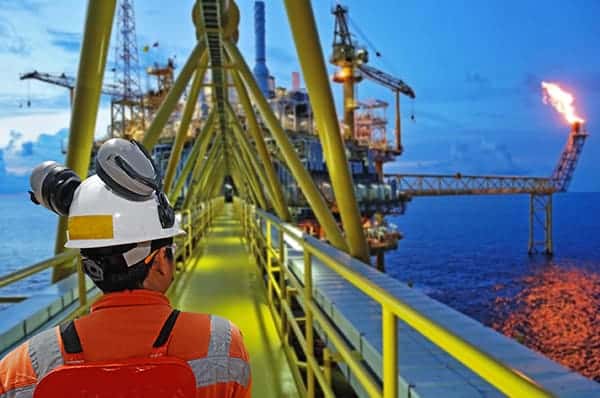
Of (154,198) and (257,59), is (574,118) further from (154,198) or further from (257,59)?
(154,198)

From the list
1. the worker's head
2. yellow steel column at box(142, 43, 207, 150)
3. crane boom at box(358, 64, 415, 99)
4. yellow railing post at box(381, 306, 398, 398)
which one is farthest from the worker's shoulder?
crane boom at box(358, 64, 415, 99)

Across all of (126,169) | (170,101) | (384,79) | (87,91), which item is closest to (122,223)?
(126,169)

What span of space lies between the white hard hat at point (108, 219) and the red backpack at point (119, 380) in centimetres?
38

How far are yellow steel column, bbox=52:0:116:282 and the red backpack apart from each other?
477 cm

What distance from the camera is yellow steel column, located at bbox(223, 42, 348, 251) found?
7.09 metres

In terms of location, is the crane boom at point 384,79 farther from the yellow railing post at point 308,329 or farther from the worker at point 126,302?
the worker at point 126,302

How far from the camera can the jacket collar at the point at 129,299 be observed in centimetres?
137

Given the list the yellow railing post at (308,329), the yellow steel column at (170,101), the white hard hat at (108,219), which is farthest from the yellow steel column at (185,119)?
the white hard hat at (108,219)

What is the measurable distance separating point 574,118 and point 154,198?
160 feet

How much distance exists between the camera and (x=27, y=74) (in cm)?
5209

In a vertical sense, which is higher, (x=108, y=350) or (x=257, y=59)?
(x=257, y=59)

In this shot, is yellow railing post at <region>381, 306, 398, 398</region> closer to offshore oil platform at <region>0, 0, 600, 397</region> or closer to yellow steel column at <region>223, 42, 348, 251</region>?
offshore oil platform at <region>0, 0, 600, 397</region>

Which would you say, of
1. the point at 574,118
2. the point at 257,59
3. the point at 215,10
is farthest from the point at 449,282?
the point at 215,10

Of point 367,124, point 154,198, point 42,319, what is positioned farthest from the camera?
point 367,124
